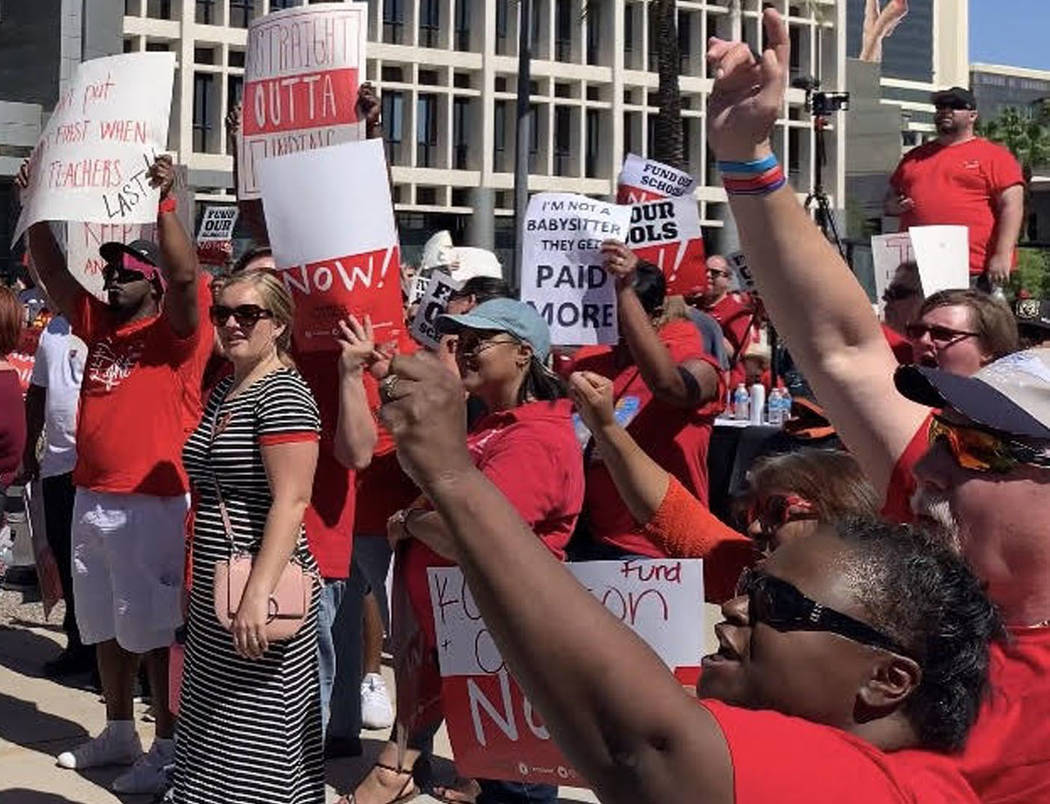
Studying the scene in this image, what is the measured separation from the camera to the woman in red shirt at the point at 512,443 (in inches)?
182

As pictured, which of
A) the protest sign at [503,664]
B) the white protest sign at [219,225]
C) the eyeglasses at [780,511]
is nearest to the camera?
the eyeglasses at [780,511]

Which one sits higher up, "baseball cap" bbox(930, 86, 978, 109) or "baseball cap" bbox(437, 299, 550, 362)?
"baseball cap" bbox(930, 86, 978, 109)

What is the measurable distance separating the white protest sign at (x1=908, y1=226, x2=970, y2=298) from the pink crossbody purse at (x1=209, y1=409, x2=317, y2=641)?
2.51 meters

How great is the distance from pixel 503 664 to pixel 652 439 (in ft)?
6.96

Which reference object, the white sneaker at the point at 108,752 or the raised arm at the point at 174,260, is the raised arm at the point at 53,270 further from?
the white sneaker at the point at 108,752

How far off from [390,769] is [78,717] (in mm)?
2018

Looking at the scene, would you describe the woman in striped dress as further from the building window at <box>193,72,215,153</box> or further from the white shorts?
the building window at <box>193,72,215,153</box>

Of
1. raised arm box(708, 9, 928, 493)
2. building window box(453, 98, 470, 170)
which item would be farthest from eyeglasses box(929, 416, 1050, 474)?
building window box(453, 98, 470, 170)

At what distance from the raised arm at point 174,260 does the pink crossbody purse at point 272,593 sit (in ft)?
3.78

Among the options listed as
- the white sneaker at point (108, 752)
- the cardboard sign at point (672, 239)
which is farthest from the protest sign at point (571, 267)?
the white sneaker at point (108, 752)

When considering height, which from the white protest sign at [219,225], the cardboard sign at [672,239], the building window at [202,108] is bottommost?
the cardboard sign at [672,239]

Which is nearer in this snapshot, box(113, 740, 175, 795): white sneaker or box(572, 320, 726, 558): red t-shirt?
box(572, 320, 726, 558): red t-shirt

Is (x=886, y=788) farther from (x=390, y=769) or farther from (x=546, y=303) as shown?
(x=546, y=303)

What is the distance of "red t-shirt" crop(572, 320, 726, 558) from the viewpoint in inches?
208
